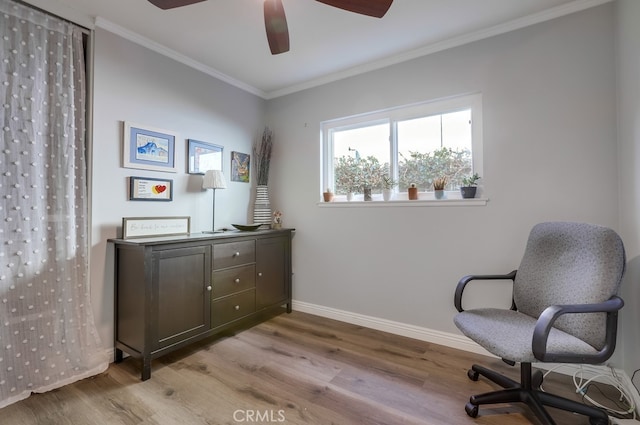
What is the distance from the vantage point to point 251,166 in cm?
334

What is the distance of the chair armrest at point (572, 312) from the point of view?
1.26 meters

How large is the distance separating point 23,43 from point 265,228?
2.16m

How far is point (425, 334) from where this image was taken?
2.45 metres

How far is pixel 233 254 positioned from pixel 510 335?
2007mm

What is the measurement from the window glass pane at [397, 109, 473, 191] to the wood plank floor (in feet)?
4.60

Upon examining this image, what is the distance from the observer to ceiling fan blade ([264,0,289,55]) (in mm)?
1491

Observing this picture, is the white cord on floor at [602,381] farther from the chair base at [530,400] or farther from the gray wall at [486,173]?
the gray wall at [486,173]

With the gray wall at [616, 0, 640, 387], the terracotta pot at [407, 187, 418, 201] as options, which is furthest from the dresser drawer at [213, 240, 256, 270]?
the gray wall at [616, 0, 640, 387]

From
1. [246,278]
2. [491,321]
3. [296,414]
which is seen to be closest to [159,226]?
[246,278]

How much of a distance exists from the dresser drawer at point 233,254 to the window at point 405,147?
3.41 ft

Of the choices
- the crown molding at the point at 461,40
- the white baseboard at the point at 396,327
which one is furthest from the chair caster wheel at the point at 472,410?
the crown molding at the point at 461,40

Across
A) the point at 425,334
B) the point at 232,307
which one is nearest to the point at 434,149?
the point at 425,334

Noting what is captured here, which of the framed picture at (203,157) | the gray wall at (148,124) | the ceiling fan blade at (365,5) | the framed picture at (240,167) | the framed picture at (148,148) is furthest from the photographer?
the framed picture at (240,167)

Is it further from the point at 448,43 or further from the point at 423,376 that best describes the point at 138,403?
the point at 448,43
